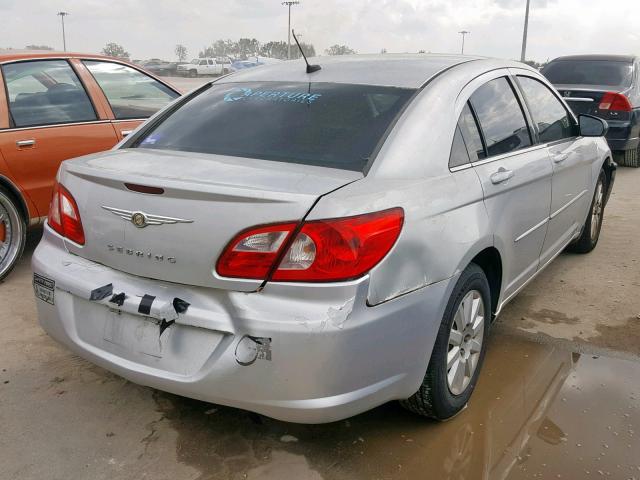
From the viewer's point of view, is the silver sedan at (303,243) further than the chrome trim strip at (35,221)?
No

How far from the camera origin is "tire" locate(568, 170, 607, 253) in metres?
4.87

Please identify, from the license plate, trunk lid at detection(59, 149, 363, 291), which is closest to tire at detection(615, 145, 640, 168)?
trunk lid at detection(59, 149, 363, 291)

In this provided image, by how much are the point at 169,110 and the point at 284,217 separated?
148 centimetres

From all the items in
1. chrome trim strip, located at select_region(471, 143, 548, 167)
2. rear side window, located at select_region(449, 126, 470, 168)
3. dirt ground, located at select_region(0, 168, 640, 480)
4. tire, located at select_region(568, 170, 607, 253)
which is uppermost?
rear side window, located at select_region(449, 126, 470, 168)

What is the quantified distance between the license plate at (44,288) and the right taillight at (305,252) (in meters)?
0.85

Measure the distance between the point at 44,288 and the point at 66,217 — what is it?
1.00 feet

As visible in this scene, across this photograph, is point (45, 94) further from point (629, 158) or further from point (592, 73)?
point (629, 158)

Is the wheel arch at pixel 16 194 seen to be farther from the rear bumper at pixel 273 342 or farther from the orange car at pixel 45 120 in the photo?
the rear bumper at pixel 273 342

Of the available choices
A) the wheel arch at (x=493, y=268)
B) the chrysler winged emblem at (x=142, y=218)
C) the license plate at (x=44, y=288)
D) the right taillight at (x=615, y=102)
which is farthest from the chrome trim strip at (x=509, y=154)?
the right taillight at (x=615, y=102)

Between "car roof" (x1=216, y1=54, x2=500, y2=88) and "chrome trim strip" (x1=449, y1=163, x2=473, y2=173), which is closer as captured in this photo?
"chrome trim strip" (x1=449, y1=163, x2=473, y2=173)

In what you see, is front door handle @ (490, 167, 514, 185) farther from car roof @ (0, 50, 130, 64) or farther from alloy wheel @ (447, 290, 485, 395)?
car roof @ (0, 50, 130, 64)

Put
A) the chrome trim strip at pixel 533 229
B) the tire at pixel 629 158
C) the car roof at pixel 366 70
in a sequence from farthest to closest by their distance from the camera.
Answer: the tire at pixel 629 158 → the chrome trim strip at pixel 533 229 → the car roof at pixel 366 70

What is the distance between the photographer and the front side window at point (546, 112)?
11.9 feet

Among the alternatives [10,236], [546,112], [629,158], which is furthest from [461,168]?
[629,158]
